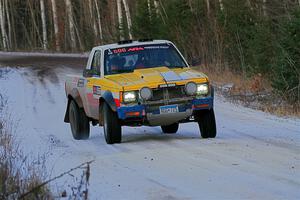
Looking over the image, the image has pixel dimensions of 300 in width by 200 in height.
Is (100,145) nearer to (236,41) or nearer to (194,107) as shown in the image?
(194,107)

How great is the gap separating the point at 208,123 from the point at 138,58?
5.61 ft

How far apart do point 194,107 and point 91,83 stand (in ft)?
6.64

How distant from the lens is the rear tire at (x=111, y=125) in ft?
37.3

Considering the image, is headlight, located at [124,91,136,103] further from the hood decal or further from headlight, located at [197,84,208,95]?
headlight, located at [197,84,208,95]

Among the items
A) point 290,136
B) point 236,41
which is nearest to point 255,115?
point 290,136

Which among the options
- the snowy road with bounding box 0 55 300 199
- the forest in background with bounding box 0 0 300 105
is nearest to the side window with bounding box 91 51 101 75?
the snowy road with bounding box 0 55 300 199

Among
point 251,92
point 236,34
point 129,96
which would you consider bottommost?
point 251,92

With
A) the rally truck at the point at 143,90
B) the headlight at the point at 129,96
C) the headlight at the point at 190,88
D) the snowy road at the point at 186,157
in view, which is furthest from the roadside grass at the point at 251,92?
A: the headlight at the point at 129,96

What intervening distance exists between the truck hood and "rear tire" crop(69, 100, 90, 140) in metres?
1.53

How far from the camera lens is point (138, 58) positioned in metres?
12.3

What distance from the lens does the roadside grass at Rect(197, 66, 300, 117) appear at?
16281mm

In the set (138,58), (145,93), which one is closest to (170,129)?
(138,58)

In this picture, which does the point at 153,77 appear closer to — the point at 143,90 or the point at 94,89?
the point at 143,90

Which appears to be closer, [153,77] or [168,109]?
[168,109]
